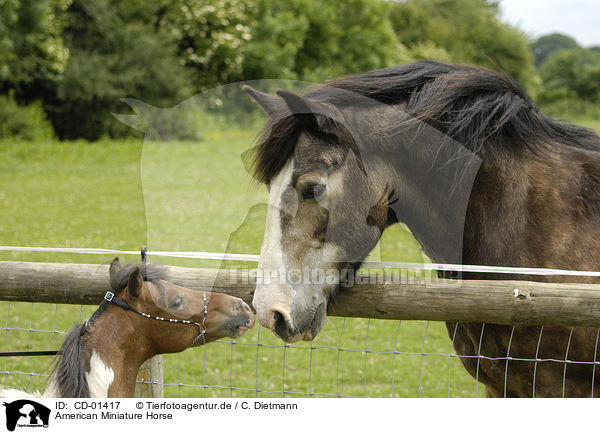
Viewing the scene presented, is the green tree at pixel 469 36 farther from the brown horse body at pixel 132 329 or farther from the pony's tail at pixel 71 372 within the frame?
the pony's tail at pixel 71 372

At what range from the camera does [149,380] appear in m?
2.91

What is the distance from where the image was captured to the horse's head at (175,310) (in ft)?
8.07

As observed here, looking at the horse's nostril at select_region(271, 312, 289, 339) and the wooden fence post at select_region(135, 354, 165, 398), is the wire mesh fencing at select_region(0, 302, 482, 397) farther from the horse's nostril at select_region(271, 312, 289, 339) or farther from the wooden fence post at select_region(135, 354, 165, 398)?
the horse's nostril at select_region(271, 312, 289, 339)

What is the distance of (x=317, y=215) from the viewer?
6.68 ft

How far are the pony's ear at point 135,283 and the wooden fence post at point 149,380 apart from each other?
0.68 m

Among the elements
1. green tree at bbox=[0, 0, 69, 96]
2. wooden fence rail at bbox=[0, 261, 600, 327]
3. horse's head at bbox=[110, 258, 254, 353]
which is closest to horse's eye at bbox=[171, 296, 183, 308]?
horse's head at bbox=[110, 258, 254, 353]

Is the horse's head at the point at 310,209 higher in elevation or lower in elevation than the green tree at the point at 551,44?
lower

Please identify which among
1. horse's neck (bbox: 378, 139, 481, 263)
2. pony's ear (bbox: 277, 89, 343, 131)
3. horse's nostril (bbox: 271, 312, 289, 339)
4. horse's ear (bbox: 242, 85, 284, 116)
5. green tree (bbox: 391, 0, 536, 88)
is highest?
green tree (bbox: 391, 0, 536, 88)

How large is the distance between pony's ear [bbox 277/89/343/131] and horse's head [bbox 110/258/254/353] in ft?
3.12

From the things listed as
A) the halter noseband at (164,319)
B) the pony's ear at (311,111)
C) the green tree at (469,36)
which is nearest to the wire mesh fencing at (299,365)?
the halter noseband at (164,319)
